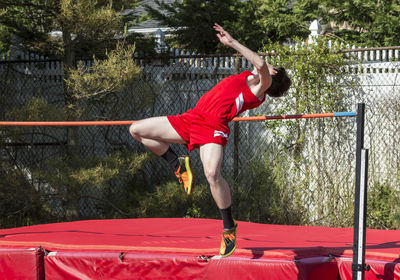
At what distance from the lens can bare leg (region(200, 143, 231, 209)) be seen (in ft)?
10.7

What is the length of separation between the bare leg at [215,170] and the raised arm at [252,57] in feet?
1.50

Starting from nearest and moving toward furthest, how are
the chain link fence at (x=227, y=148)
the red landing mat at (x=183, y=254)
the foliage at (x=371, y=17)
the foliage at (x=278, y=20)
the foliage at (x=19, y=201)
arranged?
1. the red landing mat at (x=183, y=254)
2. the foliage at (x=19, y=201)
3. the chain link fence at (x=227, y=148)
4. the foliage at (x=371, y=17)
5. the foliage at (x=278, y=20)

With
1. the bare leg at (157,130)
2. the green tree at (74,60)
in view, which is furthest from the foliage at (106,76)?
the bare leg at (157,130)

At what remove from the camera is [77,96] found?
227 inches

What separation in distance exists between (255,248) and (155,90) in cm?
355

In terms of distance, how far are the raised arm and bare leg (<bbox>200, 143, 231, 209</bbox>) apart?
0.46m

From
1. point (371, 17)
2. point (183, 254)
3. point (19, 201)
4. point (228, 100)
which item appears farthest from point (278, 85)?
point (371, 17)

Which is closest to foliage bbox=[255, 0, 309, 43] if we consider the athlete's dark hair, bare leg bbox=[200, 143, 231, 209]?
the athlete's dark hair

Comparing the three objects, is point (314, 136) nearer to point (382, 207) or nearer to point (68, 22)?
point (382, 207)

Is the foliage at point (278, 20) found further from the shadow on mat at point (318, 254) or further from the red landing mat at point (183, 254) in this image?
the shadow on mat at point (318, 254)

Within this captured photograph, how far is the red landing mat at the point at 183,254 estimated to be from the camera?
3.38 metres

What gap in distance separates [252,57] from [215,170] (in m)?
0.66

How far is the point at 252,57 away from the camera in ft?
10.3

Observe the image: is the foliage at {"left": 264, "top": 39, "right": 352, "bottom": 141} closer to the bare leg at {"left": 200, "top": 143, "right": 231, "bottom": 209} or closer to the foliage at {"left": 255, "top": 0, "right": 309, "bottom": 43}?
the bare leg at {"left": 200, "top": 143, "right": 231, "bottom": 209}
